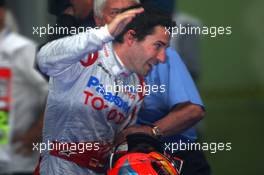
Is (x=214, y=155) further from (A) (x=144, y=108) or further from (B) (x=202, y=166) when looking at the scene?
(A) (x=144, y=108)

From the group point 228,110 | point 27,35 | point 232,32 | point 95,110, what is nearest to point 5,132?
point 27,35

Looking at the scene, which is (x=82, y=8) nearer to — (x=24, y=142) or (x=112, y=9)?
(x=112, y=9)

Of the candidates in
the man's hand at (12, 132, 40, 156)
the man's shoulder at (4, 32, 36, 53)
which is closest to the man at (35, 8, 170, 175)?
the man's hand at (12, 132, 40, 156)

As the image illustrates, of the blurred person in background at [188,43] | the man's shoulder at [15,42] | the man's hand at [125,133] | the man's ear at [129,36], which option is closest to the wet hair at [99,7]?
the man's ear at [129,36]

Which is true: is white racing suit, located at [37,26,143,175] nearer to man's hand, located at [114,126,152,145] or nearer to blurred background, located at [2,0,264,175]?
man's hand, located at [114,126,152,145]

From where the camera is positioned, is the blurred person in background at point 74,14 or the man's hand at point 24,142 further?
the man's hand at point 24,142

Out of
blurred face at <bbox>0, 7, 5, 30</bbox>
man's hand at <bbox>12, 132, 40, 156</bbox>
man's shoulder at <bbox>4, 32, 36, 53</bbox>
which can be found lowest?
man's hand at <bbox>12, 132, 40, 156</bbox>

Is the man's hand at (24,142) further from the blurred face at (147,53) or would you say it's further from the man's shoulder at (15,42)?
the blurred face at (147,53)

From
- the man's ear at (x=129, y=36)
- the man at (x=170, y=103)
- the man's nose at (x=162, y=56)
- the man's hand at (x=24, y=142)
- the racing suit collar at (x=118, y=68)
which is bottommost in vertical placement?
the man's hand at (x=24, y=142)

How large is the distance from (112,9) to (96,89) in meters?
0.30

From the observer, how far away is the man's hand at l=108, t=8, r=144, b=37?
4389 mm

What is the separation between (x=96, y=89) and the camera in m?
4.43

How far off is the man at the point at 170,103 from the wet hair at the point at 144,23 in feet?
0.10

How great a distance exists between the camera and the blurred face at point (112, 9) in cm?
441
